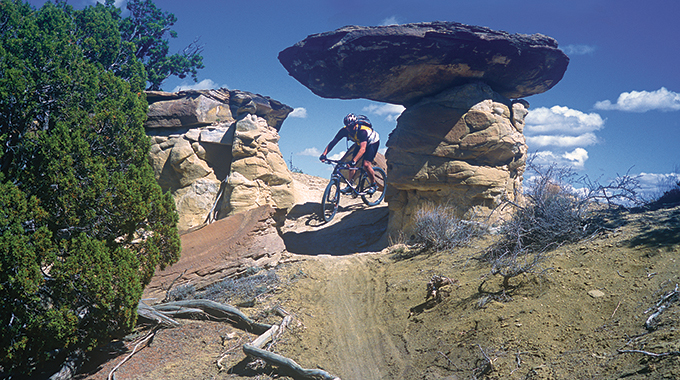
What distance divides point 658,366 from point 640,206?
5.29 m

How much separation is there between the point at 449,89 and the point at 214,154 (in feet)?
25.8

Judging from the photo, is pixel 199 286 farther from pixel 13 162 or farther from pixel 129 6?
pixel 129 6

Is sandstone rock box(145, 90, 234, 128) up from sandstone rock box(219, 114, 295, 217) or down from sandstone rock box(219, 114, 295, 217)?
Result: up

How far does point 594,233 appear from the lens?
6.73 metres

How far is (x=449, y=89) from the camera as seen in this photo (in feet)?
41.3

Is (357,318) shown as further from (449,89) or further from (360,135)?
(449,89)

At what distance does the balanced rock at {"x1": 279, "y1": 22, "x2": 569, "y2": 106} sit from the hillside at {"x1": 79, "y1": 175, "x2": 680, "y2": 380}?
19.5 ft

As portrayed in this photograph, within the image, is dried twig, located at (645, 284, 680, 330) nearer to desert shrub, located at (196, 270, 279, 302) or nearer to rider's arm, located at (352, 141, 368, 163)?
desert shrub, located at (196, 270, 279, 302)

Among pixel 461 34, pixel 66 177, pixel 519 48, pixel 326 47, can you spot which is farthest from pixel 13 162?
pixel 519 48

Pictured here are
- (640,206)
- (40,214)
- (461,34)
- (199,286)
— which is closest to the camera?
(40,214)

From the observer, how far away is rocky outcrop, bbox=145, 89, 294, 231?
41.0ft

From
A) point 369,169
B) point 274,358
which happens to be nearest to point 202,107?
point 369,169

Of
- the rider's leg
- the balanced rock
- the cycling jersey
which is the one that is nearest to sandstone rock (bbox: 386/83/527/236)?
the balanced rock

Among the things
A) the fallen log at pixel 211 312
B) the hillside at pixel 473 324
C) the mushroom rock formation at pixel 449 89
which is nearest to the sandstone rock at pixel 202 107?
the mushroom rock formation at pixel 449 89
